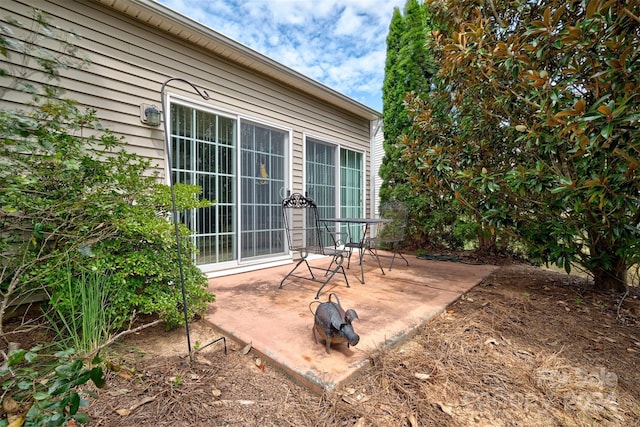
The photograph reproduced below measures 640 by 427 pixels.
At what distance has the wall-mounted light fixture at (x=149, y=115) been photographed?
295 cm

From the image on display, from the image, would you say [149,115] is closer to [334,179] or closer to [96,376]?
[96,376]

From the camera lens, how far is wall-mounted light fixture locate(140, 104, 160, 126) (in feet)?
9.69

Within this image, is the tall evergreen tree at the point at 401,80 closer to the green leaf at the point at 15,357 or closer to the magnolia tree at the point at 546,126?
the magnolia tree at the point at 546,126

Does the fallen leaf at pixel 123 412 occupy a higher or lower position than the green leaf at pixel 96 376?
lower

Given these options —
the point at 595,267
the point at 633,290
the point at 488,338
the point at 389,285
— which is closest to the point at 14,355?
the point at 488,338

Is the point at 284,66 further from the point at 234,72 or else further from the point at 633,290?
the point at 633,290

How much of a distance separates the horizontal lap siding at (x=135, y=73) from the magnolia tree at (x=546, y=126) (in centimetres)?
225

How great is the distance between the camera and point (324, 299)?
256 centimetres

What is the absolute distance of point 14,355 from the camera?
0.75m

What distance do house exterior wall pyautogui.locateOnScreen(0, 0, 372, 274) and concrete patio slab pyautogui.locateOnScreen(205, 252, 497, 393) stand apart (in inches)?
66.2

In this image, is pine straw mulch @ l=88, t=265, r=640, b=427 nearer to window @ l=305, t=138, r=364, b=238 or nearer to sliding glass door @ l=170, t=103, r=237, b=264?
sliding glass door @ l=170, t=103, r=237, b=264

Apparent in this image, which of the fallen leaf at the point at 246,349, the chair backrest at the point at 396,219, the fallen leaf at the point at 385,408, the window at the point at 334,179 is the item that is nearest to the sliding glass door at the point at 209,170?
the window at the point at 334,179

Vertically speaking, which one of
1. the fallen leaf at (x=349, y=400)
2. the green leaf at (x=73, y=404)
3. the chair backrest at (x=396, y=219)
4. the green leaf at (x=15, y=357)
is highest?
the chair backrest at (x=396, y=219)

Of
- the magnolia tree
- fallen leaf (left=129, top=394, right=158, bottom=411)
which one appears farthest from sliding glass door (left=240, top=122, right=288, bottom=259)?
fallen leaf (left=129, top=394, right=158, bottom=411)
